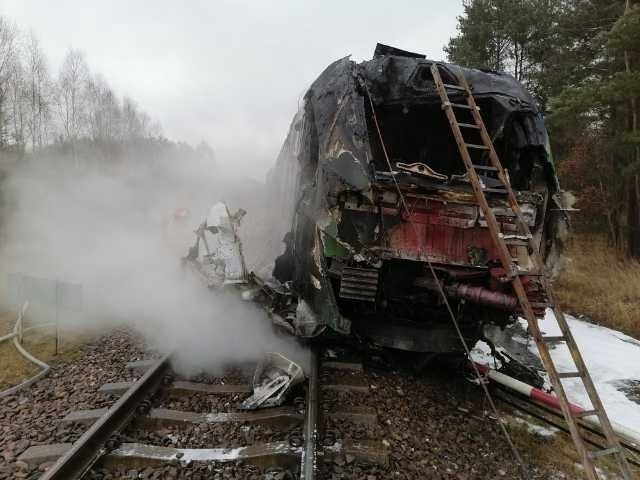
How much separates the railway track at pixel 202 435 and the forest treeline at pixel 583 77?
10320 mm

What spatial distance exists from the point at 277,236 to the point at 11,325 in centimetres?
461

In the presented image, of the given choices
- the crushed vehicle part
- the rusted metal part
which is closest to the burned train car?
the rusted metal part

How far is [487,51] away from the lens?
698 inches

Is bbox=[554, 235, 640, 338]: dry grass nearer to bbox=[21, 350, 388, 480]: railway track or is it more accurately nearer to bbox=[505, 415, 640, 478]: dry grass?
bbox=[505, 415, 640, 478]: dry grass

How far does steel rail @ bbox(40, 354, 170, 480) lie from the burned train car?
1.56 m

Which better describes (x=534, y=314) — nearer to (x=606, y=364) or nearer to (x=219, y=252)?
(x=606, y=364)

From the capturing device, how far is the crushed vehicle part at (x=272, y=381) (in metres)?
3.66

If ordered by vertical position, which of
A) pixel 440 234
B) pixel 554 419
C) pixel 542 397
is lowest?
pixel 554 419

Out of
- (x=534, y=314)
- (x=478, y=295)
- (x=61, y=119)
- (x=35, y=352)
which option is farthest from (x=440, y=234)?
(x=61, y=119)

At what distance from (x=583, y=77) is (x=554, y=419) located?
46.9 feet

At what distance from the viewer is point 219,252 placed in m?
5.70

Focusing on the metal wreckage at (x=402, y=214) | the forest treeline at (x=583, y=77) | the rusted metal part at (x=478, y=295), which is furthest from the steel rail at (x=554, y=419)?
the forest treeline at (x=583, y=77)

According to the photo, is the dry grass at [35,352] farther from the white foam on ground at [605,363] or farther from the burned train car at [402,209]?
the white foam on ground at [605,363]

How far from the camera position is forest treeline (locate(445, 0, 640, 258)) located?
10438 mm
